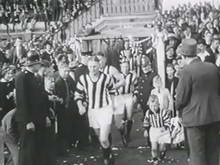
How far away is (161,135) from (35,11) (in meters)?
1.99

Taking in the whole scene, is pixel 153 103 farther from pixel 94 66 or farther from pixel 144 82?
pixel 94 66

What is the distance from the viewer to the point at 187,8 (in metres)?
5.34

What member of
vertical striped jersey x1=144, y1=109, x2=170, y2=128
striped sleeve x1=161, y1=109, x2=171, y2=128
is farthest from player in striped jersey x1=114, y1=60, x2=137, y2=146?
striped sleeve x1=161, y1=109, x2=171, y2=128

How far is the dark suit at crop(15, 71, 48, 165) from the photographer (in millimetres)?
5141

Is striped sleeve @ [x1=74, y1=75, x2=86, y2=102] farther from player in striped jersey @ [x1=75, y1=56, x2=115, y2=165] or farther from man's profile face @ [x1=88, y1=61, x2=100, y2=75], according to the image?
man's profile face @ [x1=88, y1=61, x2=100, y2=75]

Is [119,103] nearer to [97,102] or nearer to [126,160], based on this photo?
[97,102]

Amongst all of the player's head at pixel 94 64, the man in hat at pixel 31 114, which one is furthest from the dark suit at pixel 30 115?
the player's head at pixel 94 64

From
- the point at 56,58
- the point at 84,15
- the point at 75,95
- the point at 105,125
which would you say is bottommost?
the point at 105,125

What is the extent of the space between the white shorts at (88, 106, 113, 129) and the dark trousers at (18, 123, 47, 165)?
0.55 m

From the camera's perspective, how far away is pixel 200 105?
181 inches

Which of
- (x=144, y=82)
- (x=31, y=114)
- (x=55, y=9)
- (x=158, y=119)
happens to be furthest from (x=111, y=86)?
(x=55, y=9)

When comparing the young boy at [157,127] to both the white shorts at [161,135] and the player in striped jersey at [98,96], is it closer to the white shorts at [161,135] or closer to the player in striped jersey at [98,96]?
the white shorts at [161,135]

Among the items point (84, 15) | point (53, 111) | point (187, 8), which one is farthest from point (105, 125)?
point (187, 8)

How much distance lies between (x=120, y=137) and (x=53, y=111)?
811mm
